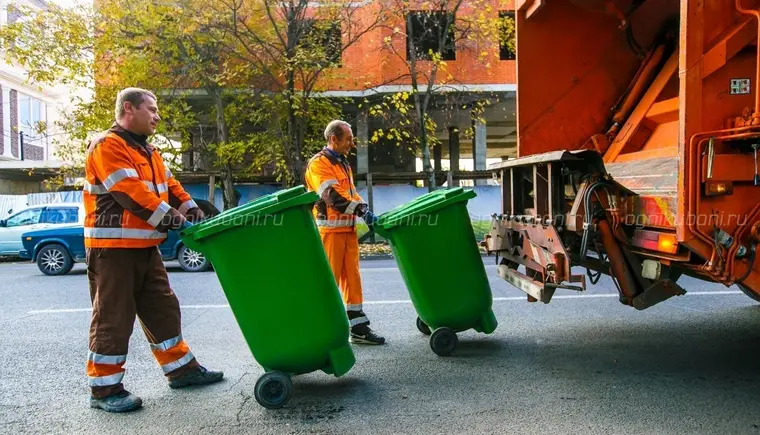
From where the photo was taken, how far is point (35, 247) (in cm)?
946

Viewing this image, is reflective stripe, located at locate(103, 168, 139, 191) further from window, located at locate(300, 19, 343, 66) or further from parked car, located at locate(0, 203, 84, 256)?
parked car, located at locate(0, 203, 84, 256)

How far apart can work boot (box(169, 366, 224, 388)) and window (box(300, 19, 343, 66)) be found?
861 cm

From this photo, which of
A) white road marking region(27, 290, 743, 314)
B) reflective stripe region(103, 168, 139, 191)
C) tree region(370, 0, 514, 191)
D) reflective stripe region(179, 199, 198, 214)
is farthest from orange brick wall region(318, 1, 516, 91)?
reflective stripe region(103, 168, 139, 191)

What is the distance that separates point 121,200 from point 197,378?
1176 mm

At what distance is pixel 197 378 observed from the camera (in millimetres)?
3340

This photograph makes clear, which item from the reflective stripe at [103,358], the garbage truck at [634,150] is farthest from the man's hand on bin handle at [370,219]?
the reflective stripe at [103,358]

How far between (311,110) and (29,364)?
9.14 m

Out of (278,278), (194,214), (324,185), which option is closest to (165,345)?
(194,214)

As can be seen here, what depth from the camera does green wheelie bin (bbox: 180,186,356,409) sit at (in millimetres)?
2883

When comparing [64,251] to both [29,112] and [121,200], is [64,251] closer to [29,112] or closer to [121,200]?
[121,200]

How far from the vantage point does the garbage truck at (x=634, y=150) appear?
107 inches

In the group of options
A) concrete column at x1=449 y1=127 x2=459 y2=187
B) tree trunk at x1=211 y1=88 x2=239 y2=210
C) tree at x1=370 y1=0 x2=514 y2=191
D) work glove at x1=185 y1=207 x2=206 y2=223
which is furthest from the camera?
concrete column at x1=449 y1=127 x2=459 y2=187

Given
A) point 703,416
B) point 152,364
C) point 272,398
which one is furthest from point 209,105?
point 703,416

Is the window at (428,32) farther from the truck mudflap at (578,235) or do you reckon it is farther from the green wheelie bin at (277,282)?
the green wheelie bin at (277,282)
